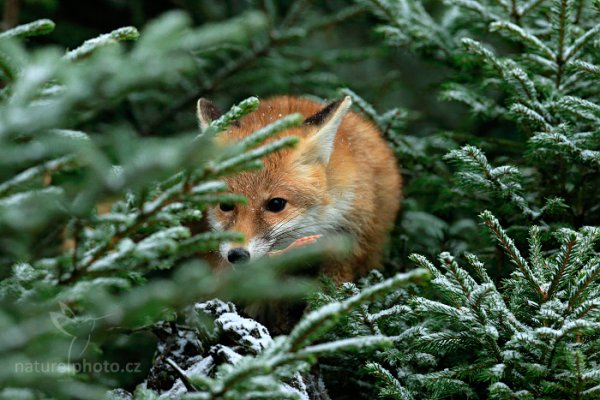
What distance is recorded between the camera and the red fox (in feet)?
13.2

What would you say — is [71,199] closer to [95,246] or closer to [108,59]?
[95,246]

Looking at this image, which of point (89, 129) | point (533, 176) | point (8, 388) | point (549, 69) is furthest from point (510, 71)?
point (89, 129)

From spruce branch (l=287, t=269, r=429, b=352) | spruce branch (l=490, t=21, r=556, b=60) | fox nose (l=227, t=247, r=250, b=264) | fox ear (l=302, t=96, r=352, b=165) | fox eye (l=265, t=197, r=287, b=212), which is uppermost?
spruce branch (l=490, t=21, r=556, b=60)

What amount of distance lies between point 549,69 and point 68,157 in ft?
9.43

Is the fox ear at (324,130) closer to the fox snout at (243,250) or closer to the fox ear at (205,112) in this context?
the fox ear at (205,112)

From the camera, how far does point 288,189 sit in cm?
411

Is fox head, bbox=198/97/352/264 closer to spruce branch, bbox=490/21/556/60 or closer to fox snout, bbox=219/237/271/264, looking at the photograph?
fox snout, bbox=219/237/271/264

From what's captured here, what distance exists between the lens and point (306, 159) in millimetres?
4246

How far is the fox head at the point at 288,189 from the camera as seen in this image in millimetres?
3988

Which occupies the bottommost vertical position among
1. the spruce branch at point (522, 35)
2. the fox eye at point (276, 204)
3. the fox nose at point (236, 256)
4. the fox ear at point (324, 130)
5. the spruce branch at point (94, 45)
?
the fox eye at point (276, 204)

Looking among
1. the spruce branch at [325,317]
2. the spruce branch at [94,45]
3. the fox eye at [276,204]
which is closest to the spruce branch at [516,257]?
the spruce branch at [325,317]

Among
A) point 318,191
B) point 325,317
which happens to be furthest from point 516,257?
point 318,191

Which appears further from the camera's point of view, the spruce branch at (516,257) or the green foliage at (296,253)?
the spruce branch at (516,257)

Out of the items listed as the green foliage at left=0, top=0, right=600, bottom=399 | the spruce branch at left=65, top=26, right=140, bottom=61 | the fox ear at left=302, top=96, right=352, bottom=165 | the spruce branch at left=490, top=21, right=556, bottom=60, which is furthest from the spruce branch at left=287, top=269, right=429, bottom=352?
the fox ear at left=302, top=96, right=352, bottom=165
